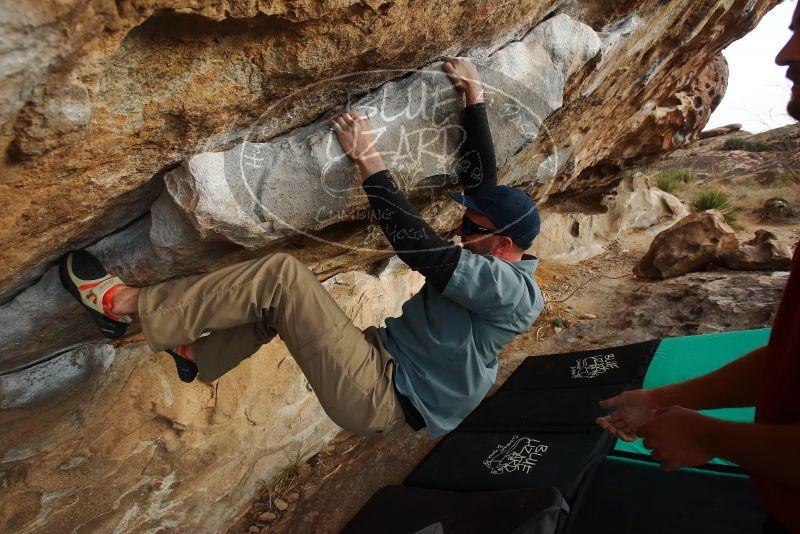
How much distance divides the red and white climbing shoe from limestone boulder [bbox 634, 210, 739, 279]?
18.9 ft

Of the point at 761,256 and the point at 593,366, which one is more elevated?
the point at 593,366

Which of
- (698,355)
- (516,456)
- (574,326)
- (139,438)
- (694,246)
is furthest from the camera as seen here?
(694,246)

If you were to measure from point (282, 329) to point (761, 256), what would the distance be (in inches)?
215

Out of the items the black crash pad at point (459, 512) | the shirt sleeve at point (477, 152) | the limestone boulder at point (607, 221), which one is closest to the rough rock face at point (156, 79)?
the shirt sleeve at point (477, 152)

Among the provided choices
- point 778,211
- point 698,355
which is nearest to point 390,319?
point 698,355

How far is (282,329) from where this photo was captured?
2.09 metres

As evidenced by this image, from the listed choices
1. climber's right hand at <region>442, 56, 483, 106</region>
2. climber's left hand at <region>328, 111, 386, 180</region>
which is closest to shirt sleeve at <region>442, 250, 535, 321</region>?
climber's left hand at <region>328, 111, 386, 180</region>

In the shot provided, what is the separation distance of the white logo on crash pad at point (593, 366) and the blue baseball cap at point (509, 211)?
214cm

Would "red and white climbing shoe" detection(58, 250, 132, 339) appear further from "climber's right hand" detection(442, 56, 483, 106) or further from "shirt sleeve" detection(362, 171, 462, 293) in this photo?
"climber's right hand" detection(442, 56, 483, 106)

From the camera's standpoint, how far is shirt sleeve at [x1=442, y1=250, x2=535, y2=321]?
1840mm

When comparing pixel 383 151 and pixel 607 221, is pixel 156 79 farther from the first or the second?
pixel 607 221

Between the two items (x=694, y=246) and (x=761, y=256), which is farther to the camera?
(x=694, y=246)

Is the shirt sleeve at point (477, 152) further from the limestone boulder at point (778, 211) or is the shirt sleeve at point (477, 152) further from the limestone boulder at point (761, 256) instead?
the limestone boulder at point (778, 211)

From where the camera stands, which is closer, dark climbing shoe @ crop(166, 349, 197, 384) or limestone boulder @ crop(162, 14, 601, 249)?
limestone boulder @ crop(162, 14, 601, 249)
